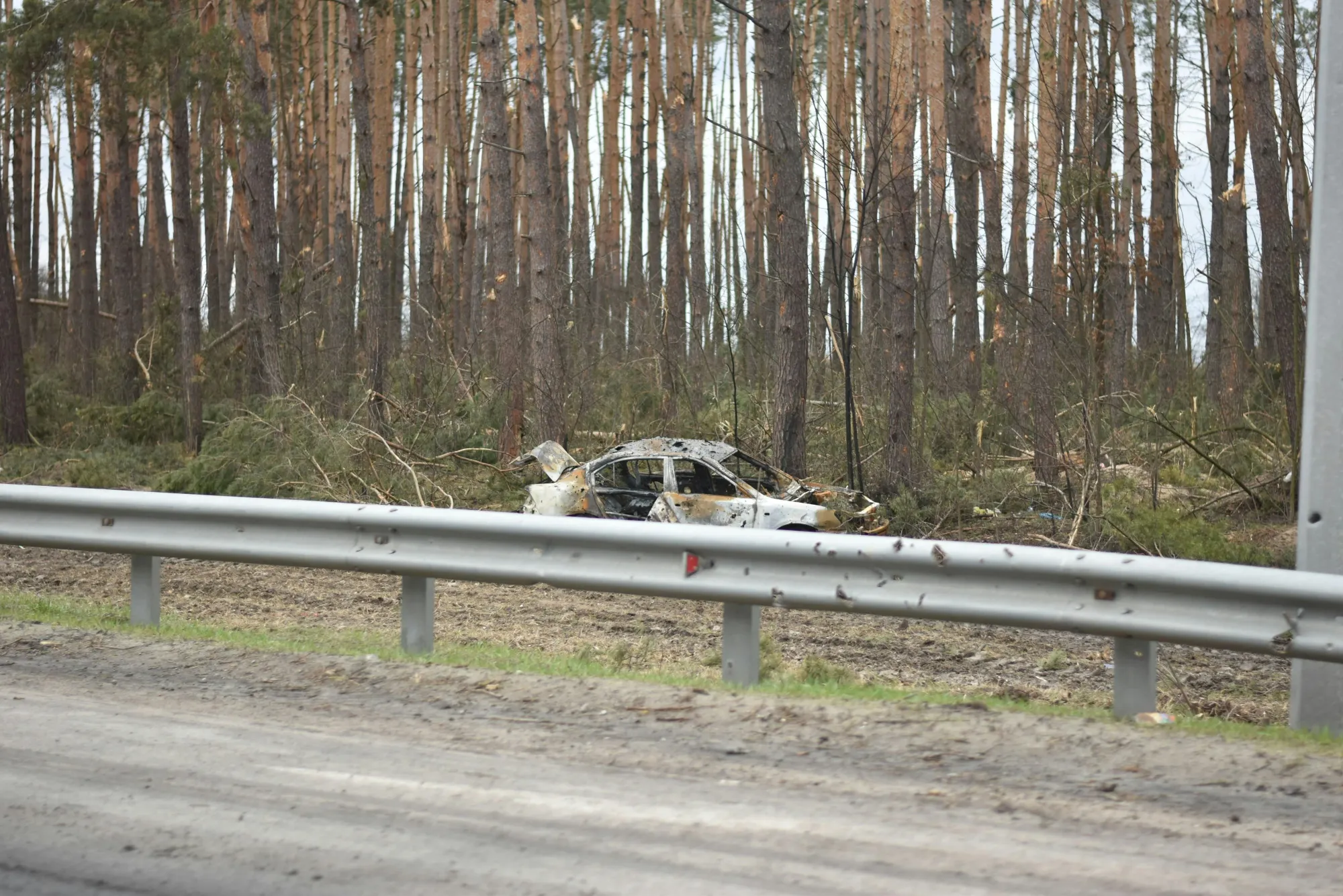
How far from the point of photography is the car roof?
1210cm

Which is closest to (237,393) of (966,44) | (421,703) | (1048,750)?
(966,44)

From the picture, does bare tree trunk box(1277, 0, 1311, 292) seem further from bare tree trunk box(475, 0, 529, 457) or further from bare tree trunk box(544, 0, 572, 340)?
bare tree trunk box(544, 0, 572, 340)

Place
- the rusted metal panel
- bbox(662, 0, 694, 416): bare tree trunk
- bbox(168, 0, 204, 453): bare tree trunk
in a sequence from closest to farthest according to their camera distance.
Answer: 1. the rusted metal panel
2. bbox(168, 0, 204, 453): bare tree trunk
3. bbox(662, 0, 694, 416): bare tree trunk

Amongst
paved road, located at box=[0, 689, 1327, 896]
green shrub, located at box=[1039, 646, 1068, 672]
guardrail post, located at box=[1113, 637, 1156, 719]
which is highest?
guardrail post, located at box=[1113, 637, 1156, 719]

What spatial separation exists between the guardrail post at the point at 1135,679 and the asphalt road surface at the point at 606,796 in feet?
1.15

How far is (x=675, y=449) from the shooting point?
12133mm

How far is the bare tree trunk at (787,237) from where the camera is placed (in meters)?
14.5

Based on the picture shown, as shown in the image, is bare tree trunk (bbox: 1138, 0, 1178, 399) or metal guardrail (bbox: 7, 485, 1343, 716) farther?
bare tree trunk (bbox: 1138, 0, 1178, 399)

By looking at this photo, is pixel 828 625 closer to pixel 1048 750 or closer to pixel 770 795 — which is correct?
pixel 1048 750

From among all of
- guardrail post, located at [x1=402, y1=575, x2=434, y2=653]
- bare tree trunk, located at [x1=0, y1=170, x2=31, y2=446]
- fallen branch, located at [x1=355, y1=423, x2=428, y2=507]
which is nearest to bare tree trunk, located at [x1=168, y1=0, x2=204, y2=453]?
bare tree trunk, located at [x1=0, y1=170, x2=31, y2=446]

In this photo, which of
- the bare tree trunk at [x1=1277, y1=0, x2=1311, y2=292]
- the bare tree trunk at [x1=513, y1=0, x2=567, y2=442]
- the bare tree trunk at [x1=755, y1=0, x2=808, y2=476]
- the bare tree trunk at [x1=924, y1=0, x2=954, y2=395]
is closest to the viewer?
the bare tree trunk at [x1=1277, y1=0, x2=1311, y2=292]

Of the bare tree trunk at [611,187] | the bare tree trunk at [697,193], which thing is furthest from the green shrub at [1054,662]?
the bare tree trunk at [611,187]

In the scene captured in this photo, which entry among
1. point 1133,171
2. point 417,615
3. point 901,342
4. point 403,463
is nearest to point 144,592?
point 417,615

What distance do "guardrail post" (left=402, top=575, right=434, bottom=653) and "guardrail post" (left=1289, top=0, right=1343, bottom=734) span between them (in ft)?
13.3
